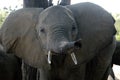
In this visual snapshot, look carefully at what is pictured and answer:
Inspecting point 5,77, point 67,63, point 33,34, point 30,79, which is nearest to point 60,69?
point 67,63

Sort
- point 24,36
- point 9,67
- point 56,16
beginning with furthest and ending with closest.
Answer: point 9,67
point 24,36
point 56,16

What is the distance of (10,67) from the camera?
689 cm

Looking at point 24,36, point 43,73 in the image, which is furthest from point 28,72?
point 24,36

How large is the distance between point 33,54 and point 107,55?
133 cm

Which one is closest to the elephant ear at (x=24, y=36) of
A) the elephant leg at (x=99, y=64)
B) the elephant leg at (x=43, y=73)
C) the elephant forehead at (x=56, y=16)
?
the elephant leg at (x=43, y=73)

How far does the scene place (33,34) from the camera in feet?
16.8

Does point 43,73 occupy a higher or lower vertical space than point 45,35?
lower

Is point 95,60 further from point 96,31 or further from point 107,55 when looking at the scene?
point 96,31

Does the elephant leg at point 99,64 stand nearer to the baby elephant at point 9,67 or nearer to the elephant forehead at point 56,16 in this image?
the elephant forehead at point 56,16

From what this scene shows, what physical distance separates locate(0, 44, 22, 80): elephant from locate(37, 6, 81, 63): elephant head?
2019 millimetres

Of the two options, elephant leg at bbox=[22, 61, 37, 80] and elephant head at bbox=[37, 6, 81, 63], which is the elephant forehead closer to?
elephant head at bbox=[37, 6, 81, 63]

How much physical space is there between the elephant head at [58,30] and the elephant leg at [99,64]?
1141mm

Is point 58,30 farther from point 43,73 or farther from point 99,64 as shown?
point 99,64

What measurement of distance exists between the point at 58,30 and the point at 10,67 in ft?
8.71
